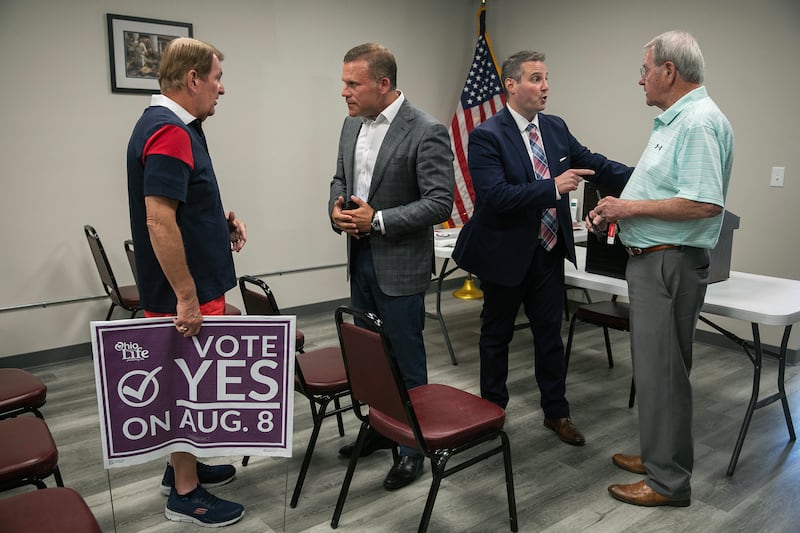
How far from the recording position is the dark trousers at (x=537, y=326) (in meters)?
2.77

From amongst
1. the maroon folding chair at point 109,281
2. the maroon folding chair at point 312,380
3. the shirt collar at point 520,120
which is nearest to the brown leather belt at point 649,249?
the shirt collar at point 520,120

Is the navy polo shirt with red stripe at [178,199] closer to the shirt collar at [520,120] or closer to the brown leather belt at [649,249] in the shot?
the shirt collar at [520,120]

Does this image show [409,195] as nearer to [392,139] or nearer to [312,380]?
[392,139]

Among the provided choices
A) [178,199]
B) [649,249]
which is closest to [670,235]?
[649,249]

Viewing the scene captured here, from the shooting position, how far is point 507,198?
8.32 feet

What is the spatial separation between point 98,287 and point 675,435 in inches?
135

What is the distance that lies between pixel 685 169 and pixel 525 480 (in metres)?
1.33

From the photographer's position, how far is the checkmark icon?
1.87m

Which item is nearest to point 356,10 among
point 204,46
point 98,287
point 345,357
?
point 98,287

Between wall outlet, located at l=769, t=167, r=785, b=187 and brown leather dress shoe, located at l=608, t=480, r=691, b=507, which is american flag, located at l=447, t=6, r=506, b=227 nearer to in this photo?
wall outlet, located at l=769, t=167, r=785, b=187

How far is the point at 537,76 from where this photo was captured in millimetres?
2568

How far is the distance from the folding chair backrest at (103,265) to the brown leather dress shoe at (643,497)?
8.98 ft

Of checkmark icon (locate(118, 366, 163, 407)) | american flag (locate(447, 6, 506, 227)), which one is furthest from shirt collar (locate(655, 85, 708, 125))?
american flag (locate(447, 6, 506, 227))

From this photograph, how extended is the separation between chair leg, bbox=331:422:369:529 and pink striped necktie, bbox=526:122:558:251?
1125 millimetres
